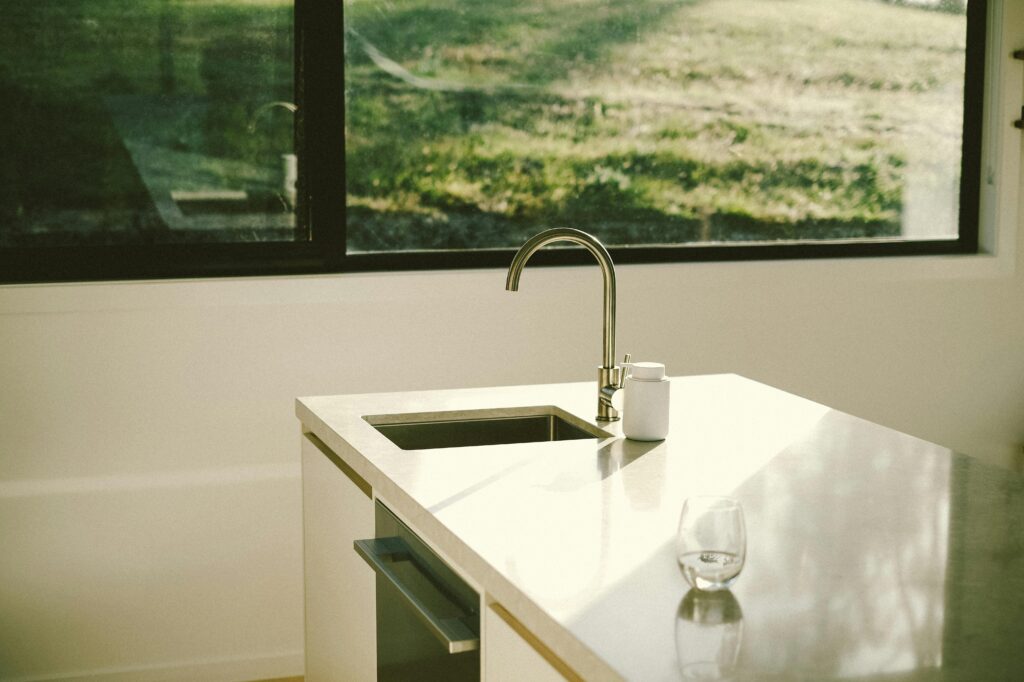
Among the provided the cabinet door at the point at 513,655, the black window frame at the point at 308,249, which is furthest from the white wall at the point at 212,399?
the cabinet door at the point at 513,655

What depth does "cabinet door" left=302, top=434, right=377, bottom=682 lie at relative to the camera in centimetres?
222

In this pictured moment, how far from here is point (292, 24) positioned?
3484 mm

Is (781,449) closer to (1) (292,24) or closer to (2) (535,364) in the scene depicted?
(2) (535,364)

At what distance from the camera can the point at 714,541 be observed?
143 centimetres

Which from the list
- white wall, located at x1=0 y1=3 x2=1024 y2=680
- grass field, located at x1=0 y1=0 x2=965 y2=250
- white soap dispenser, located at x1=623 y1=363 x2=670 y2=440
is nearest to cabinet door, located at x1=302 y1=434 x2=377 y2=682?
white soap dispenser, located at x1=623 y1=363 x2=670 y2=440

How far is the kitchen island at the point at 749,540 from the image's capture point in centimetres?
129

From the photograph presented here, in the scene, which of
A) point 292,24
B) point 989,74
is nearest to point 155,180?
point 292,24

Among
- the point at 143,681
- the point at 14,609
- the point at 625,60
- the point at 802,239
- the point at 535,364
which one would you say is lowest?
the point at 143,681

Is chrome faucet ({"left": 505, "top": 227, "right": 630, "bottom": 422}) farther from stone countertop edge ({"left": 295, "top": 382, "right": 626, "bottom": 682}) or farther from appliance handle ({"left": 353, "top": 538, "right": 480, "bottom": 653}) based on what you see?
appliance handle ({"left": 353, "top": 538, "right": 480, "bottom": 653})

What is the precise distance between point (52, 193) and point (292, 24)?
0.79m

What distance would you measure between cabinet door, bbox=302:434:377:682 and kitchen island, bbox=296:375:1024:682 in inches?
1.8

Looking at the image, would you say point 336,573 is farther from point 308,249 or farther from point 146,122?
point 146,122

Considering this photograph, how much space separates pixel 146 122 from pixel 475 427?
1.46 meters

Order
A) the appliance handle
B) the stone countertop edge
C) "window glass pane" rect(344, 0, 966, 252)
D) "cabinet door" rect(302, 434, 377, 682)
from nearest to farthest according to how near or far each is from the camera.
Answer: the stone countertop edge → the appliance handle → "cabinet door" rect(302, 434, 377, 682) → "window glass pane" rect(344, 0, 966, 252)
